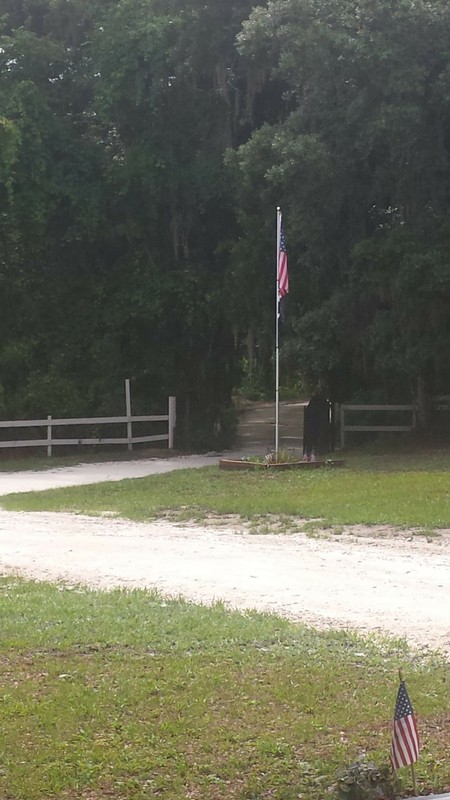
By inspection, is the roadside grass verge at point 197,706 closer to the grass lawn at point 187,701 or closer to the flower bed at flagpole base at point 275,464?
the grass lawn at point 187,701

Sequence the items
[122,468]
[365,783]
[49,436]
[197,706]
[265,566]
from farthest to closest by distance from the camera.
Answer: [49,436], [122,468], [265,566], [197,706], [365,783]

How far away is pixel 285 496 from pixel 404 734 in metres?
11.6

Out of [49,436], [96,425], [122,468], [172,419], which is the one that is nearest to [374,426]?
[172,419]

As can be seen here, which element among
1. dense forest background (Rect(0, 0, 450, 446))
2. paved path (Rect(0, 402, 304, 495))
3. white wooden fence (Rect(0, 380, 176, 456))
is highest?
dense forest background (Rect(0, 0, 450, 446))

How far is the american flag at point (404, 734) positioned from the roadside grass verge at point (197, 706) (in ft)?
1.51

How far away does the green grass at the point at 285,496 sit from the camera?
15.0 m

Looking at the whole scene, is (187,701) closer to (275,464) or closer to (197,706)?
(197,706)

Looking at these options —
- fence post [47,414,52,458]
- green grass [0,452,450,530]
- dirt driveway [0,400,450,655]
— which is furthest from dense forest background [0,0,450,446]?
dirt driveway [0,400,450,655]

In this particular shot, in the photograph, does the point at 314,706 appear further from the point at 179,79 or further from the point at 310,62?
the point at 179,79

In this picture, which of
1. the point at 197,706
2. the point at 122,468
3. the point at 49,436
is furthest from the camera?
the point at 49,436

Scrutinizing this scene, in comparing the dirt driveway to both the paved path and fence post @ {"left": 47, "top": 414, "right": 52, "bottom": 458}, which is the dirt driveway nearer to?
the paved path

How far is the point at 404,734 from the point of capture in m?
5.17

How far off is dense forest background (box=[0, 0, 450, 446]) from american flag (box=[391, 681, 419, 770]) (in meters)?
18.8

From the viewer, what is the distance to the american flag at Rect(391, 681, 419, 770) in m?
5.13
